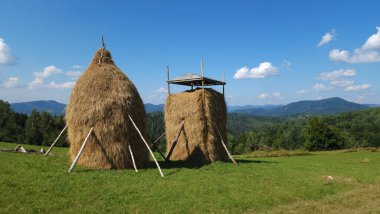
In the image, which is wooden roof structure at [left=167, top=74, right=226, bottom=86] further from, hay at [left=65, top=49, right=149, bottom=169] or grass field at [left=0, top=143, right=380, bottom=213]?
grass field at [left=0, top=143, right=380, bottom=213]

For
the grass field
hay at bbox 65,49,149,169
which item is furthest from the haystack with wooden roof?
hay at bbox 65,49,149,169

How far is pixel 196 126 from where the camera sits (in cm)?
2250

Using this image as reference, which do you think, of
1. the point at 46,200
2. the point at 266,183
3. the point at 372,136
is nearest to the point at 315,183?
the point at 266,183

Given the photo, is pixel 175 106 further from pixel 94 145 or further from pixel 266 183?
pixel 266 183

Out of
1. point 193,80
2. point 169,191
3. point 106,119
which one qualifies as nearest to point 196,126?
point 193,80

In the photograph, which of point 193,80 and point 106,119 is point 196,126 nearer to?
point 193,80

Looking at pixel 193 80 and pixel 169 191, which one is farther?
pixel 193 80

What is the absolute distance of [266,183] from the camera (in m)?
15.7

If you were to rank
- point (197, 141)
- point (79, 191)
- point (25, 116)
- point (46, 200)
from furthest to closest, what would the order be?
point (25, 116)
point (197, 141)
point (79, 191)
point (46, 200)

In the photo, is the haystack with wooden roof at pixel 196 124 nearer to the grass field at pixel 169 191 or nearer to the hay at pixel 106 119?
the grass field at pixel 169 191

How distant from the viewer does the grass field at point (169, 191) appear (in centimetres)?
1051

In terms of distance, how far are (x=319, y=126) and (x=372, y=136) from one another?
134 feet

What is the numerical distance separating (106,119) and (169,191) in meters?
6.00

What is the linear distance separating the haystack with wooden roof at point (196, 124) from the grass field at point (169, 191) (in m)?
4.84
